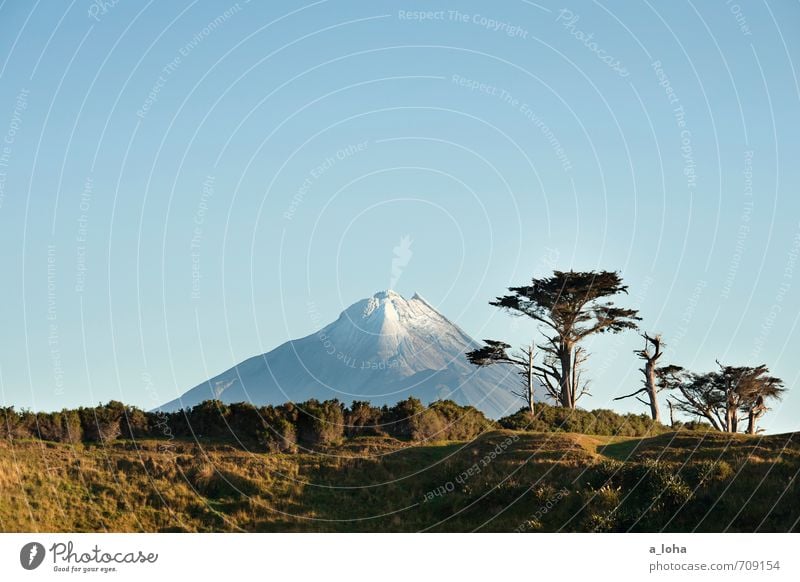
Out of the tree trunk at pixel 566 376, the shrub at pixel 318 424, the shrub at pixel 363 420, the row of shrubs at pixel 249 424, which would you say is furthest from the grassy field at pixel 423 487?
the tree trunk at pixel 566 376

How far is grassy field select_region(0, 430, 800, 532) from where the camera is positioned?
29.2 metres

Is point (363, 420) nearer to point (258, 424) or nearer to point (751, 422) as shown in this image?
point (258, 424)

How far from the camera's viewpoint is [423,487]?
3459 centimetres

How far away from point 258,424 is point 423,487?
10.3m

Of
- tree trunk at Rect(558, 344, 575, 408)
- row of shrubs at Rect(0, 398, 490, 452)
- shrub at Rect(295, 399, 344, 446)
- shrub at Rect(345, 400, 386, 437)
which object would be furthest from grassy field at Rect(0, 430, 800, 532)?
tree trunk at Rect(558, 344, 575, 408)

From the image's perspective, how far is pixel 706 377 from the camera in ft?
224

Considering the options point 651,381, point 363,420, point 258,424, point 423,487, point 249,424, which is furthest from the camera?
point 651,381

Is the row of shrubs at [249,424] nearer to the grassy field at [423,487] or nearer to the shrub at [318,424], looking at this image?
the shrub at [318,424]

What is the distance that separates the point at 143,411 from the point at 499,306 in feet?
81.5

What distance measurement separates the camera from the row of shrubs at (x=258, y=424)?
136ft

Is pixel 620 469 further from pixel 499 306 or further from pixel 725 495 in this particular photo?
pixel 499 306

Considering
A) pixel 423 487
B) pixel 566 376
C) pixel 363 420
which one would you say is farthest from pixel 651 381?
pixel 423 487
